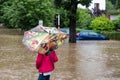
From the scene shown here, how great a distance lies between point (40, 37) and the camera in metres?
9.00

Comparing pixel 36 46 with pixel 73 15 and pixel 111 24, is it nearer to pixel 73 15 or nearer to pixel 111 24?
pixel 73 15

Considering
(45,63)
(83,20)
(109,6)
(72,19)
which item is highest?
(45,63)

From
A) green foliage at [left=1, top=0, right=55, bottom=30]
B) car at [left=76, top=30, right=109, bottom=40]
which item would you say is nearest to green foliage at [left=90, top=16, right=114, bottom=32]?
green foliage at [left=1, top=0, right=55, bottom=30]

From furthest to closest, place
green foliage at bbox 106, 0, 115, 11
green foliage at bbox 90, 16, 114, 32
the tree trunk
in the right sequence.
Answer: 1. green foliage at bbox 106, 0, 115, 11
2. green foliage at bbox 90, 16, 114, 32
3. the tree trunk

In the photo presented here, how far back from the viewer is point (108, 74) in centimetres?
1465

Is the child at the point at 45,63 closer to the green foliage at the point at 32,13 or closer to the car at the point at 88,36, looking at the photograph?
the car at the point at 88,36

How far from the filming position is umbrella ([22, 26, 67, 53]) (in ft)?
29.3

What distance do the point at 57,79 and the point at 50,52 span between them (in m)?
4.41

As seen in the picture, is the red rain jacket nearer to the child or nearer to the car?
the child

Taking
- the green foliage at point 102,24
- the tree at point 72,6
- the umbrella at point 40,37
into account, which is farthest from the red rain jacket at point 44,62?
the green foliage at point 102,24

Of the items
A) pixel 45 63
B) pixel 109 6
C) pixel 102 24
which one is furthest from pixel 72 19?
pixel 109 6

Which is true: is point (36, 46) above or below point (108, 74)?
above

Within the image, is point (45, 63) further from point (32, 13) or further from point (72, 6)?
point (32, 13)

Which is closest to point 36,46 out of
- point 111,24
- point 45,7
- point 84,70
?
point 84,70
